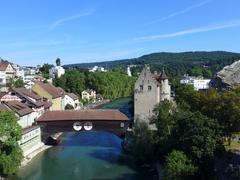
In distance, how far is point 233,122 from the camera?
3309 cm

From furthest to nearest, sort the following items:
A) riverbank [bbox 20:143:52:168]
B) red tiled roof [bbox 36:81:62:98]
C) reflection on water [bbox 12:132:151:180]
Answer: red tiled roof [bbox 36:81:62:98]
riverbank [bbox 20:143:52:168]
reflection on water [bbox 12:132:151:180]

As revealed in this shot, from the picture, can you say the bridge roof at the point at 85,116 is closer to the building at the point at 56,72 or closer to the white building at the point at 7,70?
the white building at the point at 7,70

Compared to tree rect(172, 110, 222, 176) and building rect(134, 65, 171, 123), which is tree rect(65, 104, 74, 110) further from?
tree rect(172, 110, 222, 176)

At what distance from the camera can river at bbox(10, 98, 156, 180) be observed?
3547cm

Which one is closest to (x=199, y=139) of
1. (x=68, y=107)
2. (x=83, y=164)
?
(x=83, y=164)

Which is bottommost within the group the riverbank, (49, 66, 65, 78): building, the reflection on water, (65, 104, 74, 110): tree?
the reflection on water

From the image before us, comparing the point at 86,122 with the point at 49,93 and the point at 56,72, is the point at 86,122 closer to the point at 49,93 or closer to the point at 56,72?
the point at 49,93

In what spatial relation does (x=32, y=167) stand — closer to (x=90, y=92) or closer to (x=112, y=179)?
(x=112, y=179)

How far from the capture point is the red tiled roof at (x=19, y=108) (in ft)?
153

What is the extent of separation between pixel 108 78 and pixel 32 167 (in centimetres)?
7633

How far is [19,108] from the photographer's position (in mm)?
48625

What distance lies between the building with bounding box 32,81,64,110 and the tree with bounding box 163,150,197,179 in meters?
41.8

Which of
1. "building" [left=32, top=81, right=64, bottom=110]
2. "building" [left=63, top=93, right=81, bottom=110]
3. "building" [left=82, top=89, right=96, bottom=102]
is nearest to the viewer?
"building" [left=32, top=81, right=64, bottom=110]

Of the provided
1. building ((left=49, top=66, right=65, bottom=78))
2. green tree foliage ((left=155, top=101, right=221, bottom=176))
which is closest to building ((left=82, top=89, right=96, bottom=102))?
building ((left=49, top=66, right=65, bottom=78))
